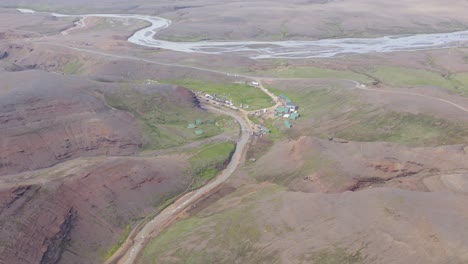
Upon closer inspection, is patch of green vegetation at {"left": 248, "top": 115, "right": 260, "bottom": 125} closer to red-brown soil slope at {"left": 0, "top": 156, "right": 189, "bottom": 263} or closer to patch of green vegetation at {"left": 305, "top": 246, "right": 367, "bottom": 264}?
red-brown soil slope at {"left": 0, "top": 156, "right": 189, "bottom": 263}

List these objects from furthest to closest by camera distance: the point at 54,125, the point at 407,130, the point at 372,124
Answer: the point at 372,124
the point at 407,130
the point at 54,125

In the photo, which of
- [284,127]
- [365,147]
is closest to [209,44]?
[284,127]

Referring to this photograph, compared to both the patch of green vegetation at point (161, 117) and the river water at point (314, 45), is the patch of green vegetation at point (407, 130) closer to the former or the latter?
the patch of green vegetation at point (161, 117)

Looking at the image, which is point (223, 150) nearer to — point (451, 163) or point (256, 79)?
point (451, 163)

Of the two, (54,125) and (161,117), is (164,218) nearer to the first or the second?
(54,125)

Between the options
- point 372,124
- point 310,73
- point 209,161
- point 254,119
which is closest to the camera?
point 209,161

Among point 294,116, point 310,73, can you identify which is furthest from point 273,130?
point 310,73

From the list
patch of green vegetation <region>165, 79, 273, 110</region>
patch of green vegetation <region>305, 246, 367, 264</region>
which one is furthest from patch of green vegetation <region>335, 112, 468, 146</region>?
patch of green vegetation <region>305, 246, 367, 264</region>
